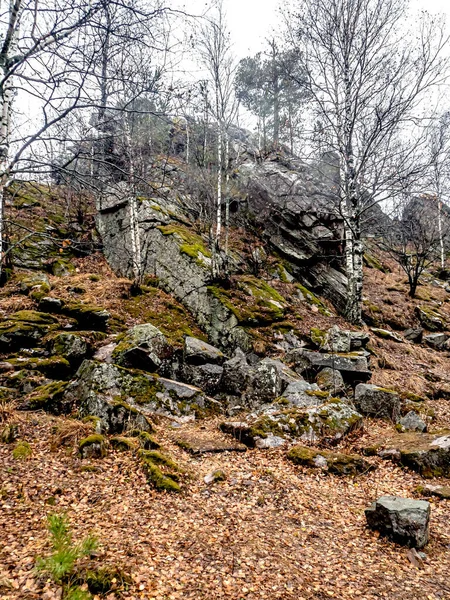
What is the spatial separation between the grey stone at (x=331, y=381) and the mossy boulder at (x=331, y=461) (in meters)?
2.41

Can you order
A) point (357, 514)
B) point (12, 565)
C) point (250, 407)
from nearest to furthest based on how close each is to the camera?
point (12, 565) → point (357, 514) → point (250, 407)

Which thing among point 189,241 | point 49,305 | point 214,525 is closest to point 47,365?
point 49,305

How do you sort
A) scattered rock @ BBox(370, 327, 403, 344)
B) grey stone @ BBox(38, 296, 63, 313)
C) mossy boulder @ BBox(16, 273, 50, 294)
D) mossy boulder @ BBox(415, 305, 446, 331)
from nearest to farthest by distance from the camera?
grey stone @ BBox(38, 296, 63, 313) < mossy boulder @ BBox(16, 273, 50, 294) < scattered rock @ BBox(370, 327, 403, 344) < mossy boulder @ BBox(415, 305, 446, 331)

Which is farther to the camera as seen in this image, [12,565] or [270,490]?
[270,490]

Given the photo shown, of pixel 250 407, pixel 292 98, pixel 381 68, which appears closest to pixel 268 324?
pixel 250 407

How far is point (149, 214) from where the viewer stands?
13766 mm

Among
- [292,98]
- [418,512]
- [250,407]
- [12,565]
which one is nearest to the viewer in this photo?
[12,565]

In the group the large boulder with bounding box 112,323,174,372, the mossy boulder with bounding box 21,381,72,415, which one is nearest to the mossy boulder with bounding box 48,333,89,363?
the large boulder with bounding box 112,323,174,372

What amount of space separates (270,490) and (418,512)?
5.99 feet

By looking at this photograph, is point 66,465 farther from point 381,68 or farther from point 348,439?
point 381,68

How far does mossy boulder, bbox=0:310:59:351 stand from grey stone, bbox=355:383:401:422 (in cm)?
726

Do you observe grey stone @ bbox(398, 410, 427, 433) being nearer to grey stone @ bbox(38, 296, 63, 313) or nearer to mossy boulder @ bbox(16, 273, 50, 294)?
grey stone @ bbox(38, 296, 63, 313)

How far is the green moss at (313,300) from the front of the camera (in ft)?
42.9

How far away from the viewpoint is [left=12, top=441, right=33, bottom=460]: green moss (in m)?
4.59
